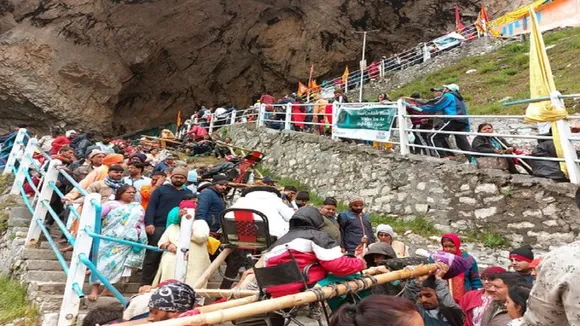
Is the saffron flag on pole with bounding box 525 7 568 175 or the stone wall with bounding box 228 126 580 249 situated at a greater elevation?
the saffron flag on pole with bounding box 525 7 568 175

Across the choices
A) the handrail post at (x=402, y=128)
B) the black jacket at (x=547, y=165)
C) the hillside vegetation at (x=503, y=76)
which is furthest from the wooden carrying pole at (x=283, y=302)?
the hillside vegetation at (x=503, y=76)

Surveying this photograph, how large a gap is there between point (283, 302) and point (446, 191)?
4.24 meters

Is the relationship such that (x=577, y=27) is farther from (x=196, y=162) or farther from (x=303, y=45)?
(x=196, y=162)

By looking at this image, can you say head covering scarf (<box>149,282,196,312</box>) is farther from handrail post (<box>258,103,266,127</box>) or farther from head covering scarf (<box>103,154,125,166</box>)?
handrail post (<box>258,103,266,127</box>)

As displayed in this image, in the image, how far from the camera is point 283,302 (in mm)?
2152

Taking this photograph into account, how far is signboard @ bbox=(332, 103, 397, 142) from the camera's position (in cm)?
726

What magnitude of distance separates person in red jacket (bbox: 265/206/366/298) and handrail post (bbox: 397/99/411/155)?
4.35m

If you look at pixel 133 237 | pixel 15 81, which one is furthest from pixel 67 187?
pixel 15 81

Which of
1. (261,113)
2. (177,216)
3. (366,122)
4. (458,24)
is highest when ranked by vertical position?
(458,24)

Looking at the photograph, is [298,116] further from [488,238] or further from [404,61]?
[404,61]

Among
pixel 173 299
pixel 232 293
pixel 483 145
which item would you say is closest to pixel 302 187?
pixel 483 145

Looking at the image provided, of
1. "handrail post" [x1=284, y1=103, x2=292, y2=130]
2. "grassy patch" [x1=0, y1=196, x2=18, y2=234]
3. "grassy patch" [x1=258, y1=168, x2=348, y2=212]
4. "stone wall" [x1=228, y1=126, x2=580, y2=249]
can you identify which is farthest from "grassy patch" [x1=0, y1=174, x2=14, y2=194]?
"handrail post" [x1=284, y1=103, x2=292, y2=130]

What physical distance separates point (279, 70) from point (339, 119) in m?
14.8

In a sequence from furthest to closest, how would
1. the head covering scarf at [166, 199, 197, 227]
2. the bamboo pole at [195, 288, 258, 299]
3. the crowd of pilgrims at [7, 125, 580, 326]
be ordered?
the head covering scarf at [166, 199, 197, 227], the bamboo pole at [195, 288, 258, 299], the crowd of pilgrims at [7, 125, 580, 326]
